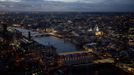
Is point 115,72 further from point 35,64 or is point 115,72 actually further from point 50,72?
point 35,64

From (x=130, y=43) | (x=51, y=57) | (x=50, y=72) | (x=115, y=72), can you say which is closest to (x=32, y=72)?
(x=50, y=72)

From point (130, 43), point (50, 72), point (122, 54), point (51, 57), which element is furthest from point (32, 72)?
point (130, 43)

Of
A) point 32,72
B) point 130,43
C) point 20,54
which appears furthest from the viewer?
point 130,43

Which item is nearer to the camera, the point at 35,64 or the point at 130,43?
the point at 35,64

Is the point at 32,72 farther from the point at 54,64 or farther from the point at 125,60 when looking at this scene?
the point at 125,60

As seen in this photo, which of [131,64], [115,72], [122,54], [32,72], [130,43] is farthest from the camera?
[130,43]

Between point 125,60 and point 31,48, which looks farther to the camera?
point 31,48

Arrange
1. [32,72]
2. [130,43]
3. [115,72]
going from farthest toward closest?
[130,43]
[115,72]
[32,72]

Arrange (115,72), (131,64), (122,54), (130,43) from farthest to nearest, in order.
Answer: (130,43)
(122,54)
(131,64)
(115,72)
